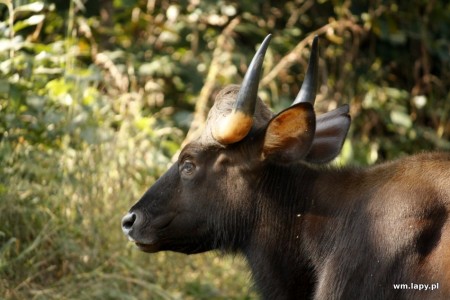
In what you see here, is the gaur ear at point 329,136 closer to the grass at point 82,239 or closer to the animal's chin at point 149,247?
the animal's chin at point 149,247

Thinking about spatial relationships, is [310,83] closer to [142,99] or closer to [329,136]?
[329,136]

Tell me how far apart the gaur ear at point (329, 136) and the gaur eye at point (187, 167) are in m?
0.68

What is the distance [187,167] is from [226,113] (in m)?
0.42

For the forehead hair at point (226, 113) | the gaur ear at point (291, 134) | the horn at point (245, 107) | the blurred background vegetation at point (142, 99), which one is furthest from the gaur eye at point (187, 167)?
the blurred background vegetation at point (142, 99)

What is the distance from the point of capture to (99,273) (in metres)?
8.08

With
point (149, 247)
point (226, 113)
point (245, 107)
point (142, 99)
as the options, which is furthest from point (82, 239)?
point (142, 99)

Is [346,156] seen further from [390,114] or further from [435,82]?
[435,82]

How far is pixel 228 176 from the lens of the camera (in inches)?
251

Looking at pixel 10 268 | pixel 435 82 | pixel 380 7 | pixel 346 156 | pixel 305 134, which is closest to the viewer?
pixel 305 134

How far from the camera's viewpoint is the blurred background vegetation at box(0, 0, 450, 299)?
322 inches

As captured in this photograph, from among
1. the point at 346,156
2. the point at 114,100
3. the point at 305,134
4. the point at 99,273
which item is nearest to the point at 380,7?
the point at 346,156

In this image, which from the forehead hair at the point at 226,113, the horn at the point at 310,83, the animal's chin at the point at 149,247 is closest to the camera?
the forehead hair at the point at 226,113

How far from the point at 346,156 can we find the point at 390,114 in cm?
174

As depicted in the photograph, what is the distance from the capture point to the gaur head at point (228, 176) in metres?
6.17
